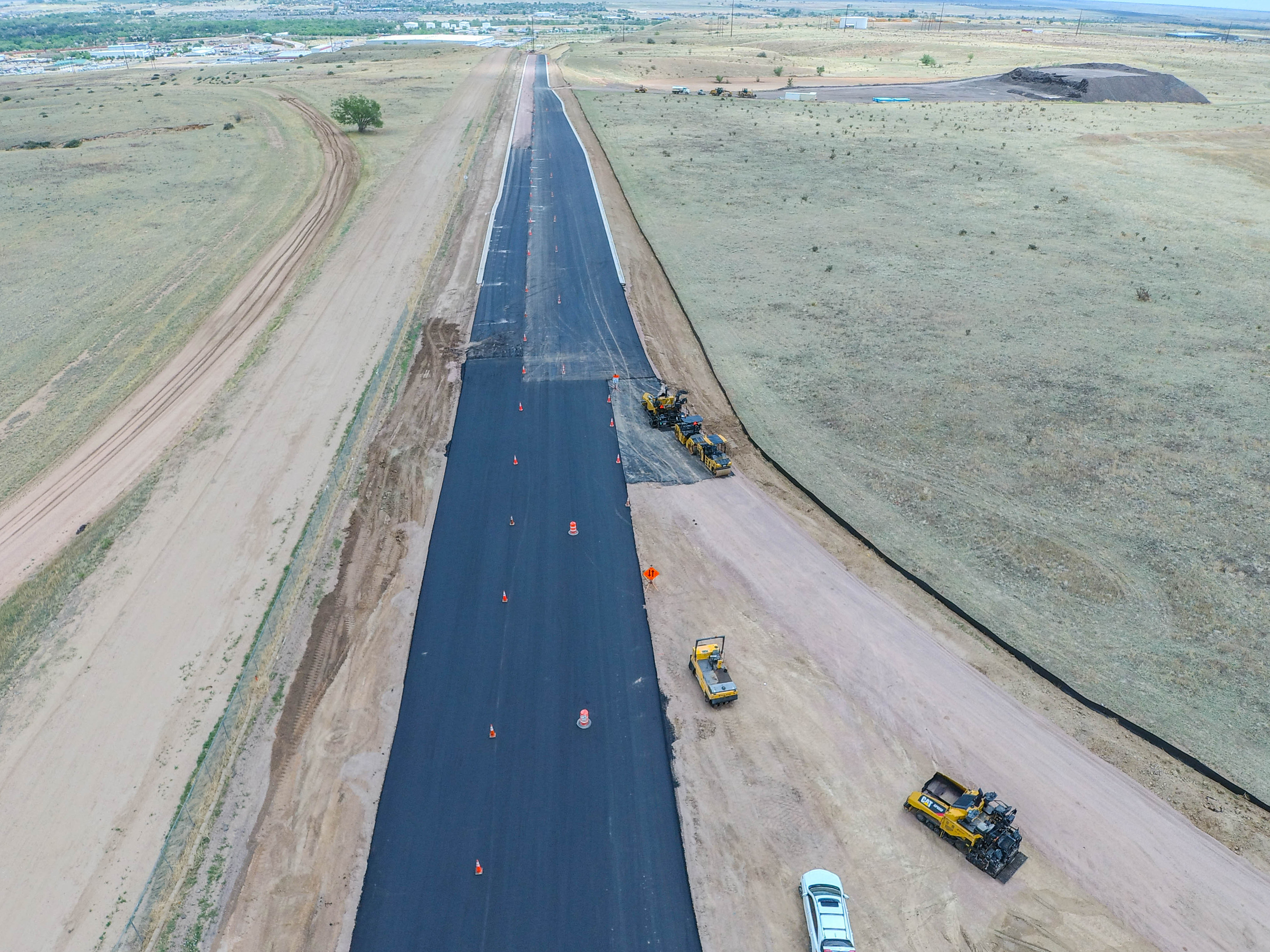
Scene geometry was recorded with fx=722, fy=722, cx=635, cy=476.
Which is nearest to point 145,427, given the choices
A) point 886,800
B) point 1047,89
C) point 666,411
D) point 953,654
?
point 666,411

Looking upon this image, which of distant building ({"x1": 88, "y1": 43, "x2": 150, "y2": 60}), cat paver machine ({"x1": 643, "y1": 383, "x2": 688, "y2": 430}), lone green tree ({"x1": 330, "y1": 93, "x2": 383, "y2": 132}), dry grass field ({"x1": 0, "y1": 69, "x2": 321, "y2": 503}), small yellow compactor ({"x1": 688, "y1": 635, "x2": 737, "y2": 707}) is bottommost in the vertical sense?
small yellow compactor ({"x1": 688, "y1": 635, "x2": 737, "y2": 707})

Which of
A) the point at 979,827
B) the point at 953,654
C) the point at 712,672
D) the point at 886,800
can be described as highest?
the point at 712,672

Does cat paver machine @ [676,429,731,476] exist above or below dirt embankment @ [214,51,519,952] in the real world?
above

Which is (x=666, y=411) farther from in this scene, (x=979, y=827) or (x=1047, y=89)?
(x=1047, y=89)

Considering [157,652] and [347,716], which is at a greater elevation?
[157,652]

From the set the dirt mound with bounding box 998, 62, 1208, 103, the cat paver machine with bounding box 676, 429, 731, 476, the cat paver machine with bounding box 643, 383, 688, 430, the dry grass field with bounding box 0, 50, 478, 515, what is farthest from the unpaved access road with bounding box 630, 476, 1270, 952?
the dirt mound with bounding box 998, 62, 1208, 103

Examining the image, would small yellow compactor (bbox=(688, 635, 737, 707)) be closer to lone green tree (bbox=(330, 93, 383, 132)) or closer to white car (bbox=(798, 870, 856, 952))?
white car (bbox=(798, 870, 856, 952))
